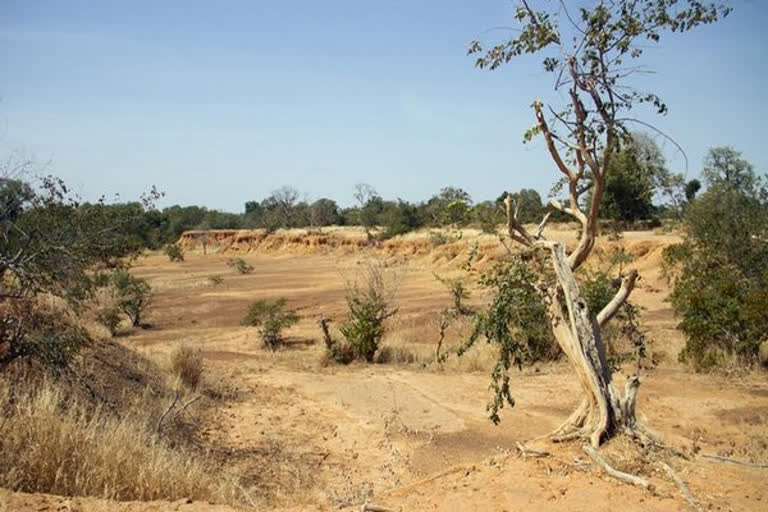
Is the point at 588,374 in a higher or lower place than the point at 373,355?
higher

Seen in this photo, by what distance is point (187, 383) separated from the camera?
36.6ft

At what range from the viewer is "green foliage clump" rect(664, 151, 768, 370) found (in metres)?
11.2

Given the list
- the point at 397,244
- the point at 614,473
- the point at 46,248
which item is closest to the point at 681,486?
the point at 614,473

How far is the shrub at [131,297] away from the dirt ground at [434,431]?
1222 mm

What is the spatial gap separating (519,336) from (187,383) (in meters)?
6.47

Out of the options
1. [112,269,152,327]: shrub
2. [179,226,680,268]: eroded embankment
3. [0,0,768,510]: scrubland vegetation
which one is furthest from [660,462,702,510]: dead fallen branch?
[112,269,152,327]: shrub

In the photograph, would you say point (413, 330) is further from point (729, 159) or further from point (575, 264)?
point (729, 159)

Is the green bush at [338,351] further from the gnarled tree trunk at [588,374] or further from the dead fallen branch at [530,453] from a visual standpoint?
the dead fallen branch at [530,453]

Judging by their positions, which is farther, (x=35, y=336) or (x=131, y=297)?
(x=131, y=297)

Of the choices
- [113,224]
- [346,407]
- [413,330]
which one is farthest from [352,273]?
[113,224]

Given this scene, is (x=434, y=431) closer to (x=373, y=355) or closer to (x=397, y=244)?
(x=373, y=355)

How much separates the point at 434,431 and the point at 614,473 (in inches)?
181

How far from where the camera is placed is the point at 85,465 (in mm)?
4980

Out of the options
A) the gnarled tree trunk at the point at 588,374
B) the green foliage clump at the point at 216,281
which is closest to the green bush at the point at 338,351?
the gnarled tree trunk at the point at 588,374
